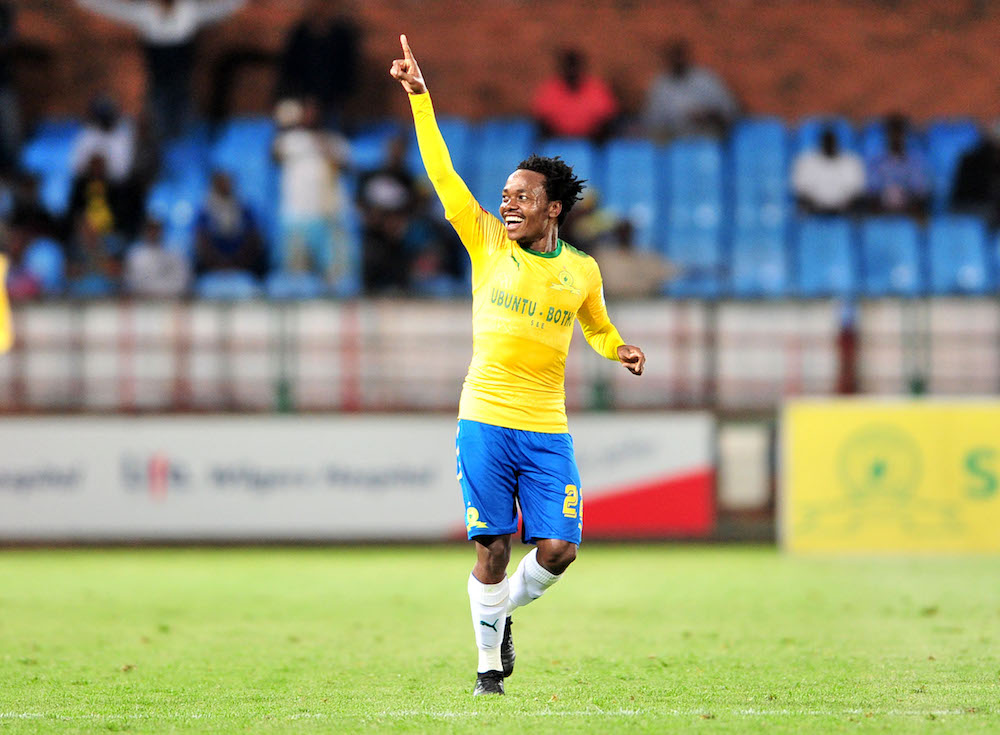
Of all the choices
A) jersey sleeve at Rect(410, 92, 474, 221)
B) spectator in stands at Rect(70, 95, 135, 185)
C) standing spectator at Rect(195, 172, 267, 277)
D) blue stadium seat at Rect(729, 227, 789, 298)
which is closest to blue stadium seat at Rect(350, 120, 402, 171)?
standing spectator at Rect(195, 172, 267, 277)

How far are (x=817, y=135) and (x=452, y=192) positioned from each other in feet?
42.6

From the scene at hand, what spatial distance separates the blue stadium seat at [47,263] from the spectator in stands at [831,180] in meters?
8.44

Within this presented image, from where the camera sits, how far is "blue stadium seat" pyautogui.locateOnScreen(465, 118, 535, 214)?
18.5m

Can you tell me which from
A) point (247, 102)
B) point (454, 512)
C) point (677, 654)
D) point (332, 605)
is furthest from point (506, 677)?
point (247, 102)

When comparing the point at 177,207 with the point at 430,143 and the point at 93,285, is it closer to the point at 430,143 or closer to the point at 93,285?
the point at 93,285

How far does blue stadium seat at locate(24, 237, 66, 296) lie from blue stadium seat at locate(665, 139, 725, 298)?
6.62 metres

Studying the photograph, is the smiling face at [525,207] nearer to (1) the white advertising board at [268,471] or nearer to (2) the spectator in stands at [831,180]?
(1) the white advertising board at [268,471]

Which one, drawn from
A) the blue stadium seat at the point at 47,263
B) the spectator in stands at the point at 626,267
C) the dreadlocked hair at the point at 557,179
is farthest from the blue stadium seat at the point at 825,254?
the dreadlocked hair at the point at 557,179

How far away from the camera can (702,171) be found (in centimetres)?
1844

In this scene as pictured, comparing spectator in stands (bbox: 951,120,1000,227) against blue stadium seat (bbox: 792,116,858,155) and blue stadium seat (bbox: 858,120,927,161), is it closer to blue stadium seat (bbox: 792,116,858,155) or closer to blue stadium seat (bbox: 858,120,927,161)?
blue stadium seat (bbox: 858,120,927,161)

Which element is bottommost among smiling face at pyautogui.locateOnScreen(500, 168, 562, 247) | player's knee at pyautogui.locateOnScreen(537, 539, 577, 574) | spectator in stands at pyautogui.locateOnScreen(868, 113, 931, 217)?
player's knee at pyautogui.locateOnScreen(537, 539, 577, 574)

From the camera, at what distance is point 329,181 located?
17125 mm

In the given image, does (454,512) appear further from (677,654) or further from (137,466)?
(677,654)

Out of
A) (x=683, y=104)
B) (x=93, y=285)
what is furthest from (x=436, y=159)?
(x=683, y=104)
